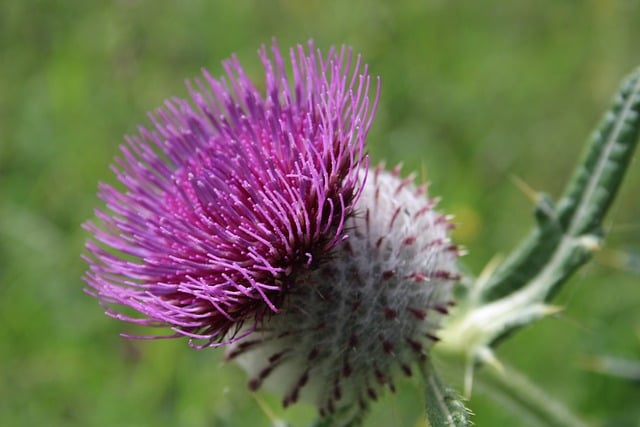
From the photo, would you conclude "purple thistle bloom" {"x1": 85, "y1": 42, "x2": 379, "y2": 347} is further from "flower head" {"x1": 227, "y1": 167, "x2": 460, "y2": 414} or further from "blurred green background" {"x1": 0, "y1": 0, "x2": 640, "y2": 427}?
"blurred green background" {"x1": 0, "y1": 0, "x2": 640, "y2": 427}

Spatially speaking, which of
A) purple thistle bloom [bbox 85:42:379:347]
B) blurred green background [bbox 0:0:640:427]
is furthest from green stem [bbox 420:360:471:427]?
blurred green background [bbox 0:0:640:427]

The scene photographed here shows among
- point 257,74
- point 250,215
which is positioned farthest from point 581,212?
point 257,74

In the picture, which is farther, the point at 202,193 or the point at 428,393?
the point at 202,193

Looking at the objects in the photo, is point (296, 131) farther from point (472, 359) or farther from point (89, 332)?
point (89, 332)

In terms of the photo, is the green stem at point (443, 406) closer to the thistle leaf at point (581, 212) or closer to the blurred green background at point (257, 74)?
the thistle leaf at point (581, 212)

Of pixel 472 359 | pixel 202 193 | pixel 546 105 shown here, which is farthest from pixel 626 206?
pixel 202 193

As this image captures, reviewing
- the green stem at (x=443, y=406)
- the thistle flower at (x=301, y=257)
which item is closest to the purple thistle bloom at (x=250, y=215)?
the thistle flower at (x=301, y=257)

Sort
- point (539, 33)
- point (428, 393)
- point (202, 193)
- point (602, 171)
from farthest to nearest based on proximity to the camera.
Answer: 1. point (539, 33)
2. point (602, 171)
3. point (202, 193)
4. point (428, 393)

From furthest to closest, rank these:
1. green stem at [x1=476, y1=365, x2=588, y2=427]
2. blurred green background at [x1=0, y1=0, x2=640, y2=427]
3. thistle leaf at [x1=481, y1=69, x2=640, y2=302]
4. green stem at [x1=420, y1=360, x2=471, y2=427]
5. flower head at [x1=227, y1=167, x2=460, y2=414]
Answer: blurred green background at [x1=0, y1=0, x2=640, y2=427]
green stem at [x1=476, y1=365, x2=588, y2=427]
thistle leaf at [x1=481, y1=69, x2=640, y2=302]
flower head at [x1=227, y1=167, x2=460, y2=414]
green stem at [x1=420, y1=360, x2=471, y2=427]
